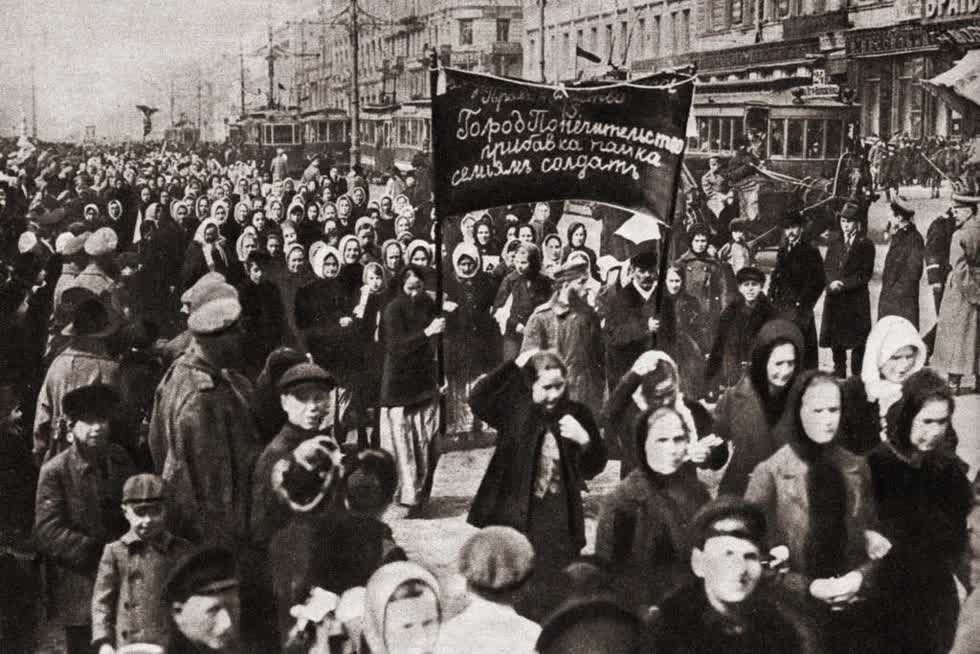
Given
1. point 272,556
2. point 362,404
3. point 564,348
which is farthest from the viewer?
point 362,404

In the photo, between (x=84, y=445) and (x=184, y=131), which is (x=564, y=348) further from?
(x=184, y=131)

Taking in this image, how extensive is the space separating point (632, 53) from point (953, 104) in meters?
2.19

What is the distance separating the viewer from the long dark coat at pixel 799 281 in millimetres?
8688

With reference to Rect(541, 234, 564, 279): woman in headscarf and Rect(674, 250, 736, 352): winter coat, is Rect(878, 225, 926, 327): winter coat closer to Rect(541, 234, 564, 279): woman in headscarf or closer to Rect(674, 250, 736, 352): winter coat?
Rect(674, 250, 736, 352): winter coat

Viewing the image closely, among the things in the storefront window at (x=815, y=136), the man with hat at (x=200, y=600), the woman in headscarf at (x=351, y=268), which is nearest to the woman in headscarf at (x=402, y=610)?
the man with hat at (x=200, y=600)

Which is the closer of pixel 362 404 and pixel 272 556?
pixel 272 556

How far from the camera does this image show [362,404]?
7.45 m

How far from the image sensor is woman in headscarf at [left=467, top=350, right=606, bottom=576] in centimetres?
501

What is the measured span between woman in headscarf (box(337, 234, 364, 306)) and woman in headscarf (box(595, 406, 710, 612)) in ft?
11.2

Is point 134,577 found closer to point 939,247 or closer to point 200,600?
point 200,600

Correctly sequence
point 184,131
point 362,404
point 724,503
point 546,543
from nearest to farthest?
point 724,503
point 546,543
point 362,404
point 184,131

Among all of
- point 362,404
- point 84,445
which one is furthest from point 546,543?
point 362,404

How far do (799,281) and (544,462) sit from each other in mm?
4408

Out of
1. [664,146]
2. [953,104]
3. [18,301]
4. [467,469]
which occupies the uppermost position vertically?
[953,104]
